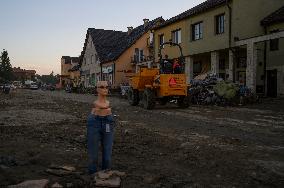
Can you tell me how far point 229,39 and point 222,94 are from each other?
21.4 feet

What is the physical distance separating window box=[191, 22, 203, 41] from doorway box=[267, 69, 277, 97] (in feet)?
20.8

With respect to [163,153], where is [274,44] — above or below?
above

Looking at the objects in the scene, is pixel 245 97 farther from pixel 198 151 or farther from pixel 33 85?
pixel 33 85

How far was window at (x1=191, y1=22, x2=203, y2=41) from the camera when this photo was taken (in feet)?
102

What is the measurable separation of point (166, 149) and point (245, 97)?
15.0 m

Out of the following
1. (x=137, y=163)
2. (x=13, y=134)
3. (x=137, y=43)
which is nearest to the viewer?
(x=137, y=163)

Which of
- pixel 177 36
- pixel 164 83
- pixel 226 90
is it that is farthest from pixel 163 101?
pixel 177 36

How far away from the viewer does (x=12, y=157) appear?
23.8 feet

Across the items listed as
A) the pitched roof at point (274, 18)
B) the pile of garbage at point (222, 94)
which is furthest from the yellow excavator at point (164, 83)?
the pitched roof at point (274, 18)

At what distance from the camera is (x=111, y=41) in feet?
184

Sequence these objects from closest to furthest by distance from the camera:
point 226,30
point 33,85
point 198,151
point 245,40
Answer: point 198,151 → point 245,40 → point 226,30 → point 33,85

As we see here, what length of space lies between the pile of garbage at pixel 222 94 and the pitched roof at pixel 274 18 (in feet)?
21.7

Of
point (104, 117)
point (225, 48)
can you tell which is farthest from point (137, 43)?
point (104, 117)

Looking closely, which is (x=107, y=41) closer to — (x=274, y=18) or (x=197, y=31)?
(x=197, y=31)
